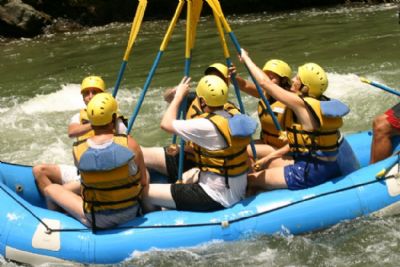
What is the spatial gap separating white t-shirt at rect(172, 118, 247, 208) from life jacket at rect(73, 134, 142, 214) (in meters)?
0.41

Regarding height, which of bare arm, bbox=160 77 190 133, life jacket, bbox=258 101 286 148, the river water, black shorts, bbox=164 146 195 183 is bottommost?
the river water

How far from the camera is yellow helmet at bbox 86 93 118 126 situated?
369 cm

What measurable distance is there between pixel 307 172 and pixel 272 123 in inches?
25.4

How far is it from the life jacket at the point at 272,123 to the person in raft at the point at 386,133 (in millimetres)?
841

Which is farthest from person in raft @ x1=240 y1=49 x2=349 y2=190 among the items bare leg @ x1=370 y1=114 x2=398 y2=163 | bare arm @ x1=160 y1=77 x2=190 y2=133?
bare leg @ x1=370 y1=114 x2=398 y2=163

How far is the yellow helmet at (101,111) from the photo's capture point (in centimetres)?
369

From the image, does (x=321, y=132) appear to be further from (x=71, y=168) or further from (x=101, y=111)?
(x=71, y=168)

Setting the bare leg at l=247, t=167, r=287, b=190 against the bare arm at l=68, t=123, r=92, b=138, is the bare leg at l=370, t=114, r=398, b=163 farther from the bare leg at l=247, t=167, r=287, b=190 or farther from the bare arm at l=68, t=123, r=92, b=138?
the bare arm at l=68, t=123, r=92, b=138

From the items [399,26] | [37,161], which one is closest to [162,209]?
[37,161]

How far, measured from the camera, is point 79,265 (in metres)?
4.02

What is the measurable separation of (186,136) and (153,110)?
15.6ft

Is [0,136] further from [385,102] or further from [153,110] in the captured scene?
[385,102]

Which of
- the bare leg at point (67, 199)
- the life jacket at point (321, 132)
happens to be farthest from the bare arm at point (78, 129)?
the life jacket at point (321, 132)

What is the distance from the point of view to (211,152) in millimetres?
3869
